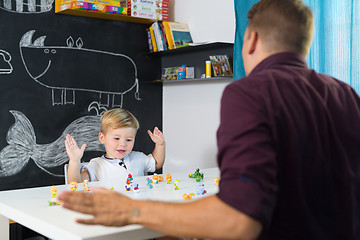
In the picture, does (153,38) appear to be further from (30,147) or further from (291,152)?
(291,152)

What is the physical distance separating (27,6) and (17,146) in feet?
3.77

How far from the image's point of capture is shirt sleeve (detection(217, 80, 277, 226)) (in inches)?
36.1

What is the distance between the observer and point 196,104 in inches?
171

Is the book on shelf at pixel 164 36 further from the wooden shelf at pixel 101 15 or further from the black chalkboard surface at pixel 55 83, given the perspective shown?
the black chalkboard surface at pixel 55 83

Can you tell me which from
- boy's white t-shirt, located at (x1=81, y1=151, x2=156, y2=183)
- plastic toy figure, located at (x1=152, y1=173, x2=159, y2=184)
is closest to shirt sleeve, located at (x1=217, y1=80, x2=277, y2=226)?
plastic toy figure, located at (x1=152, y1=173, x2=159, y2=184)

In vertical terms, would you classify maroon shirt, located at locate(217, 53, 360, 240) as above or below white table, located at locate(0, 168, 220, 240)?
above

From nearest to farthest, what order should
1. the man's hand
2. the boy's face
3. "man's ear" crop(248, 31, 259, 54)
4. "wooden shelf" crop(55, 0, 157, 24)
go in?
the man's hand, "man's ear" crop(248, 31, 259, 54), the boy's face, "wooden shelf" crop(55, 0, 157, 24)

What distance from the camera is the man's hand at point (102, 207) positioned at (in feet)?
3.37

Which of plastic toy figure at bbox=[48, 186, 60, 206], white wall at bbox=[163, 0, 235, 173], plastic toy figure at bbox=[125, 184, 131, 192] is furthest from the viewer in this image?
white wall at bbox=[163, 0, 235, 173]

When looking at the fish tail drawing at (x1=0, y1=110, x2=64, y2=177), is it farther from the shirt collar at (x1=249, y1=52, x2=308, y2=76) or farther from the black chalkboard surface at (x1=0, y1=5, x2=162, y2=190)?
the shirt collar at (x1=249, y1=52, x2=308, y2=76)

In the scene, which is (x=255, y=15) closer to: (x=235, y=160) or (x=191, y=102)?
(x=235, y=160)

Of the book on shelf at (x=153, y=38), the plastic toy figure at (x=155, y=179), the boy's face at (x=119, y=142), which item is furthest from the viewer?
the book on shelf at (x=153, y=38)

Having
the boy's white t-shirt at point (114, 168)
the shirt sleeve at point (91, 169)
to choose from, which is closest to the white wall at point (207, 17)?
the boy's white t-shirt at point (114, 168)

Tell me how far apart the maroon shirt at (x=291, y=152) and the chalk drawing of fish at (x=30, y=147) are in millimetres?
3067
